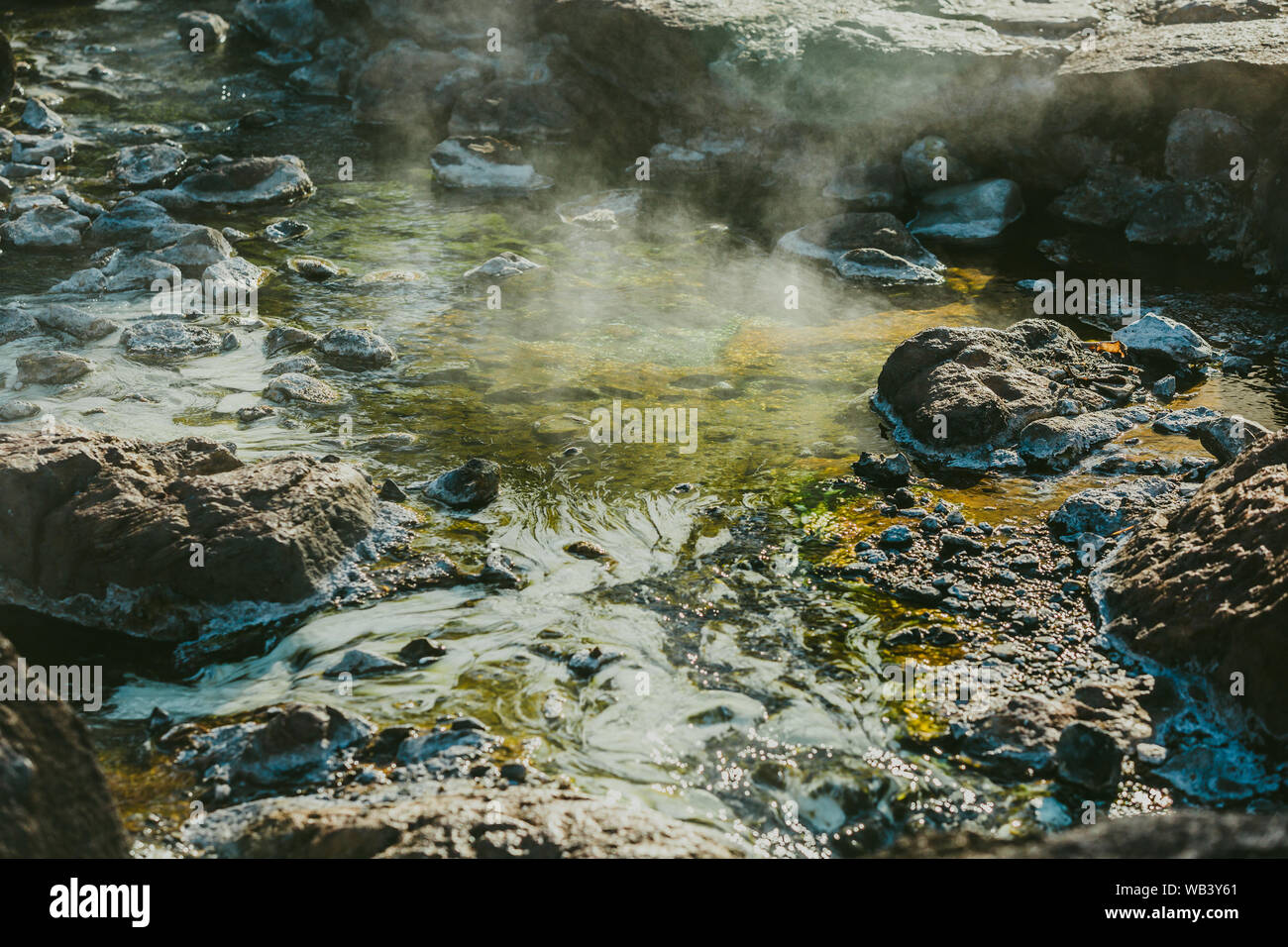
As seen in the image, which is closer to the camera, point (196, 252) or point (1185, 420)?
point (1185, 420)

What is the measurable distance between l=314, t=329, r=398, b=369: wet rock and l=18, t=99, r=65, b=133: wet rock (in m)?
7.68

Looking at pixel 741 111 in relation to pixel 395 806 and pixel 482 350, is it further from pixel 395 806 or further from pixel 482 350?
pixel 395 806

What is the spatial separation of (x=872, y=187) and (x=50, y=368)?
805 cm

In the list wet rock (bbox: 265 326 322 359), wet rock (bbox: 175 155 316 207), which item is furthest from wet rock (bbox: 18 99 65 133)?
wet rock (bbox: 265 326 322 359)

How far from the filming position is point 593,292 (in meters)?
9.82

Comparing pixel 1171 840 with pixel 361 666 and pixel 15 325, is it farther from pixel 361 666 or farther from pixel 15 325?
pixel 15 325

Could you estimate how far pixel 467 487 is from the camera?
6402 millimetres

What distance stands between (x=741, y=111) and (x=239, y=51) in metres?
9.01

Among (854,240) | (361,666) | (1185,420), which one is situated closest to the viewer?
(361,666)

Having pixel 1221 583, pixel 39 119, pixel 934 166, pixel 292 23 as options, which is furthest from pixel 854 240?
pixel 292 23

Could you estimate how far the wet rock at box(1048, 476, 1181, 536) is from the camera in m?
6.02

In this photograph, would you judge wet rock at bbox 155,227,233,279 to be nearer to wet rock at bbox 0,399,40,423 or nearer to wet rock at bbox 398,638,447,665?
wet rock at bbox 0,399,40,423
